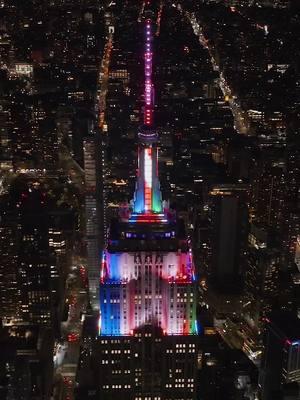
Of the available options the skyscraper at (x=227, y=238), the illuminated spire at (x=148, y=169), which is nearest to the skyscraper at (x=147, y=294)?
the illuminated spire at (x=148, y=169)

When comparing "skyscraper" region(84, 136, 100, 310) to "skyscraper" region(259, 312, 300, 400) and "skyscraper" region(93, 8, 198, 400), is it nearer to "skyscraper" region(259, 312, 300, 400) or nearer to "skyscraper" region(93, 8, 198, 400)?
"skyscraper" region(259, 312, 300, 400)

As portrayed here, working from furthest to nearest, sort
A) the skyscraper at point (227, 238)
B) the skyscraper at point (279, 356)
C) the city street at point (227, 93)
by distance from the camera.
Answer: the city street at point (227, 93) → the skyscraper at point (227, 238) → the skyscraper at point (279, 356)

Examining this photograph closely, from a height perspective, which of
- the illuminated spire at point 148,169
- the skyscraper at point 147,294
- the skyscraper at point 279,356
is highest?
the illuminated spire at point 148,169

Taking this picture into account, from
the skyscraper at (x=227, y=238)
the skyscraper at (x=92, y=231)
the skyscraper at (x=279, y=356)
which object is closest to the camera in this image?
the skyscraper at (x=279, y=356)

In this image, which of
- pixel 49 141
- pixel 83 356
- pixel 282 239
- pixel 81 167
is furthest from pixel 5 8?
pixel 83 356

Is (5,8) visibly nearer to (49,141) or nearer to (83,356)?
(49,141)

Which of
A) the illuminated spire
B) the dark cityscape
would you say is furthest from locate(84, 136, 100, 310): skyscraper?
the illuminated spire

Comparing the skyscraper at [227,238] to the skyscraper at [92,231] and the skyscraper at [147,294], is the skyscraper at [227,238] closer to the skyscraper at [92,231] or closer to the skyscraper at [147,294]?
the skyscraper at [92,231]
